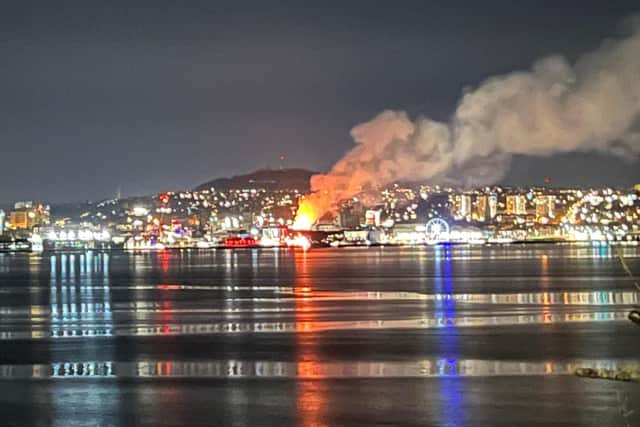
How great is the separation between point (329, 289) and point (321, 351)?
34.9 meters

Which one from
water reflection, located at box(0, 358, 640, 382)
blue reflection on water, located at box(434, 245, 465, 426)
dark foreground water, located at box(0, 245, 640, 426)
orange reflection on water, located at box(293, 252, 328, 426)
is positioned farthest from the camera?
water reflection, located at box(0, 358, 640, 382)

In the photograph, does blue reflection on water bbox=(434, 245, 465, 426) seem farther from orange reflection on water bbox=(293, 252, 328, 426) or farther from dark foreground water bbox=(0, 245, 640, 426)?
orange reflection on water bbox=(293, 252, 328, 426)

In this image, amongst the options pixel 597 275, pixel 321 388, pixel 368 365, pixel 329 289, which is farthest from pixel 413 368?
pixel 597 275

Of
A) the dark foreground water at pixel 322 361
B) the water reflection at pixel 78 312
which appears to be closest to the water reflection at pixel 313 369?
the dark foreground water at pixel 322 361

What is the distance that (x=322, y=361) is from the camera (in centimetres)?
2745

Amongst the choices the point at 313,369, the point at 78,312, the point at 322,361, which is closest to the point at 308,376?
the point at 313,369

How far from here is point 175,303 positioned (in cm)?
5288

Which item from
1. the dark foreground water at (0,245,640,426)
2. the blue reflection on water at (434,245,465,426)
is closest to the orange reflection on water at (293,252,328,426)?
the dark foreground water at (0,245,640,426)

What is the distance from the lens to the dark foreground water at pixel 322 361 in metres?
20.1

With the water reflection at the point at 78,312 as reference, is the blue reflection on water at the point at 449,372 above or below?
below

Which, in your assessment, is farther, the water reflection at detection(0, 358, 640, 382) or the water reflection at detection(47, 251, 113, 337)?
the water reflection at detection(47, 251, 113, 337)

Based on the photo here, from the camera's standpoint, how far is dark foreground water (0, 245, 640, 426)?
20.1 metres

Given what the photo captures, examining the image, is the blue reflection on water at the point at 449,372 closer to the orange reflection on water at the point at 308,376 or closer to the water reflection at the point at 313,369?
the water reflection at the point at 313,369

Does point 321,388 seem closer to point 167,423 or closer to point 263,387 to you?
point 263,387
